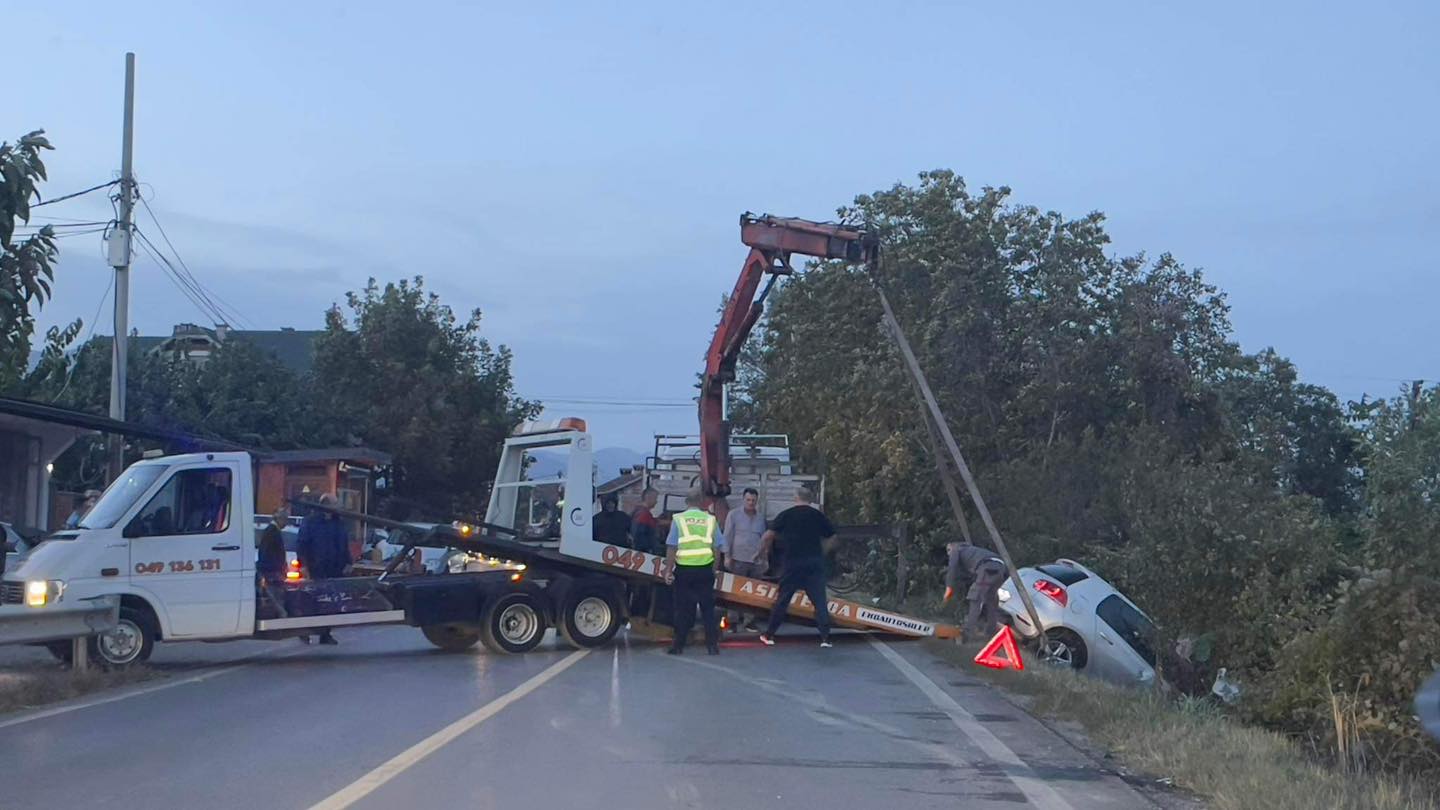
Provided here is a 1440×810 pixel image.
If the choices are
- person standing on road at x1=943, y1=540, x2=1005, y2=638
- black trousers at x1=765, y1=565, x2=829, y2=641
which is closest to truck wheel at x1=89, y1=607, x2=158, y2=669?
black trousers at x1=765, y1=565, x2=829, y2=641

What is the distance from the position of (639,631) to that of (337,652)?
338 centimetres

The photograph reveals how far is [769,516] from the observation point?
77.2 feet

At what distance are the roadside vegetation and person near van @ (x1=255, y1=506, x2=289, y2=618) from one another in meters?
7.49

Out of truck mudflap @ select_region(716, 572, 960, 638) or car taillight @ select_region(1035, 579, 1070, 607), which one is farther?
car taillight @ select_region(1035, 579, 1070, 607)

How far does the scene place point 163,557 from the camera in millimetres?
14938

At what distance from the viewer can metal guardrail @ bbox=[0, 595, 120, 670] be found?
43.1 feet

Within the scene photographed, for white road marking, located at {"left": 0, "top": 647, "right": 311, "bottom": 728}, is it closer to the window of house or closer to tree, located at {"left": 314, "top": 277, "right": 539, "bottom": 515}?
the window of house

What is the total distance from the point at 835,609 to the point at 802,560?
0.96 metres

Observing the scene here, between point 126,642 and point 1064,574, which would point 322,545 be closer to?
point 126,642

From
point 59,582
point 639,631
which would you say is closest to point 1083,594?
point 639,631

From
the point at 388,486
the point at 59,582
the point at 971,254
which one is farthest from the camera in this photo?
the point at 388,486

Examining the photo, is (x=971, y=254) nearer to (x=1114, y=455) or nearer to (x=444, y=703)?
(x=1114, y=455)

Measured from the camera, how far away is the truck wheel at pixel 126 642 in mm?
14438

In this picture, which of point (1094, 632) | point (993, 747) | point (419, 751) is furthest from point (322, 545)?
point (993, 747)
